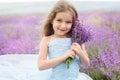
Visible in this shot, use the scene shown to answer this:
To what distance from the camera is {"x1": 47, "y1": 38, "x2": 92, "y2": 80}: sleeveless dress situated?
2.02m

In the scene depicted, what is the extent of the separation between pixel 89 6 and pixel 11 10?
64 cm

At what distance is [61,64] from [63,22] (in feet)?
0.71

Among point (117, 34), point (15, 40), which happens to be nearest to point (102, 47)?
point (117, 34)

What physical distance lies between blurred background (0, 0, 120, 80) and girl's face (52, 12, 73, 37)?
75 cm

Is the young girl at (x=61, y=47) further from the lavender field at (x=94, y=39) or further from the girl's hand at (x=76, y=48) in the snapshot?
the lavender field at (x=94, y=39)

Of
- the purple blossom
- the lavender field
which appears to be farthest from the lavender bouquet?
the lavender field

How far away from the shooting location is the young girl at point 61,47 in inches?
78.2

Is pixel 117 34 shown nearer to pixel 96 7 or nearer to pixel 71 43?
pixel 96 7

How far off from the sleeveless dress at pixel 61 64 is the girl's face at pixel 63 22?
0.06m

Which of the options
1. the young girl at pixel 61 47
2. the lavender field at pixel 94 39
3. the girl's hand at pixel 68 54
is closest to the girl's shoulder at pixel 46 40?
the young girl at pixel 61 47

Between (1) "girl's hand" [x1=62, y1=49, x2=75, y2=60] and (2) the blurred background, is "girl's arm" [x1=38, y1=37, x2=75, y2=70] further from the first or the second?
(2) the blurred background

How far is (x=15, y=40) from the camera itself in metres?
3.05

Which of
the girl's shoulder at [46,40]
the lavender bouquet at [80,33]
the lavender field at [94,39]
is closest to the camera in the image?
the lavender bouquet at [80,33]

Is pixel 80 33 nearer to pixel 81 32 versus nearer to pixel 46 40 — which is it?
pixel 81 32
